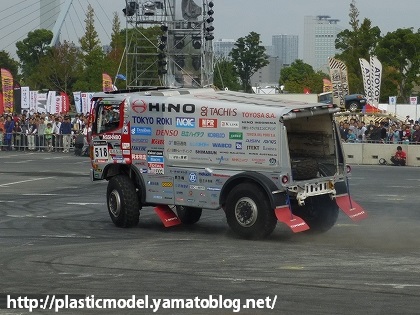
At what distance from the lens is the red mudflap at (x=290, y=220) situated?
15.2 metres

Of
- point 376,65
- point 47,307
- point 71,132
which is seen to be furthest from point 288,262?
point 376,65

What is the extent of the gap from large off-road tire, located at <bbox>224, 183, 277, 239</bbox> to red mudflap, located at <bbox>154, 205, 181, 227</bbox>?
193cm

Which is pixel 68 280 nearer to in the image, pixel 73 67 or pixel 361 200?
pixel 361 200

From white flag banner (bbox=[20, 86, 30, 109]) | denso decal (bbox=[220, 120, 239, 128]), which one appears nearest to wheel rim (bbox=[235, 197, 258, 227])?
denso decal (bbox=[220, 120, 239, 128])

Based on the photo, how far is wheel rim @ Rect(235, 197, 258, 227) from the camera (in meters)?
15.4

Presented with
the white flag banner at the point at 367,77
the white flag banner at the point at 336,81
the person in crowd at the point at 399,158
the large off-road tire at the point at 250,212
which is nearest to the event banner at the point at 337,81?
the white flag banner at the point at 336,81

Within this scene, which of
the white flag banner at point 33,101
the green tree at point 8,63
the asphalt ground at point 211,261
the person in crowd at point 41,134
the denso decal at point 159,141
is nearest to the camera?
the asphalt ground at point 211,261

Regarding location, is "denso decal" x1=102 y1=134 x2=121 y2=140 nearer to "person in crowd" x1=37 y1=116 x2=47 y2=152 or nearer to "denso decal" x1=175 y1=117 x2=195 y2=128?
"denso decal" x1=175 y1=117 x2=195 y2=128

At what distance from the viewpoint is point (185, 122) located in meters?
16.4

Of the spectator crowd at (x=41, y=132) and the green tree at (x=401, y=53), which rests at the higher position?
the green tree at (x=401, y=53)

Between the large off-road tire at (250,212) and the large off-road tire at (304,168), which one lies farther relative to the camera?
the large off-road tire at (304,168)

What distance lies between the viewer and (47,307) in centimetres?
1012

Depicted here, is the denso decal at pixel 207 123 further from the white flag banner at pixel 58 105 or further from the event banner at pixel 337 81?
the white flag banner at pixel 58 105

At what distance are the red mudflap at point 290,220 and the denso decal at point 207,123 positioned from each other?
1922 mm
